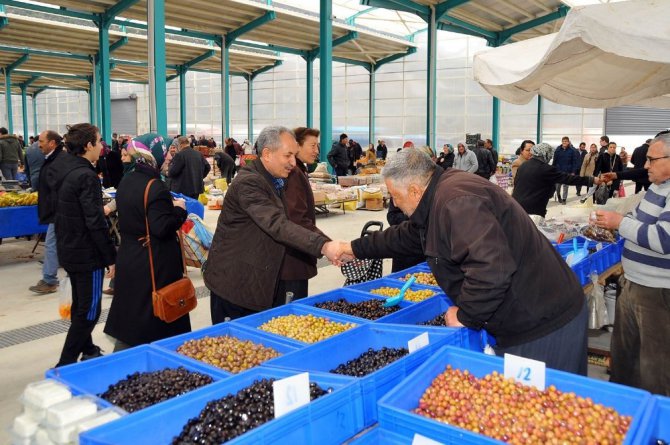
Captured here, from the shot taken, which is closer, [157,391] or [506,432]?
[506,432]

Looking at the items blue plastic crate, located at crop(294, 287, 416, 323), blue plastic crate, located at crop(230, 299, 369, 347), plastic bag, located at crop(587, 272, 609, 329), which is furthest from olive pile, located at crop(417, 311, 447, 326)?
plastic bag, located at crop(587, 272, 609, 329)

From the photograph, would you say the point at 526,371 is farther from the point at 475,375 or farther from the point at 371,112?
the point at 371,112

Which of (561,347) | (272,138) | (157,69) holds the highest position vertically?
(157,69)

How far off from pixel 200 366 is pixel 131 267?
1209 millimetres

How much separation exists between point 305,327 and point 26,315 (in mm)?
3792

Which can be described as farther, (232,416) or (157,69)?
(157,69)

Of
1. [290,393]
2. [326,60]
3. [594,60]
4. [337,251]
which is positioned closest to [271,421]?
[290,393]

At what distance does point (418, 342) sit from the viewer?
217 centimetres

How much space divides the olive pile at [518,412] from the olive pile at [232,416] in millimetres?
374

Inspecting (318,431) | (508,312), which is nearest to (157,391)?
(318,431)

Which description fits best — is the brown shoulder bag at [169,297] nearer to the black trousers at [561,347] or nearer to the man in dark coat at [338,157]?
the black trousers at [561,347]

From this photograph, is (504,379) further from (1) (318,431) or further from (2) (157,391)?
(2) (157,391)

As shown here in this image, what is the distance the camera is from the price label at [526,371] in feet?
6.09

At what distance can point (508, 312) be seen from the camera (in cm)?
209
